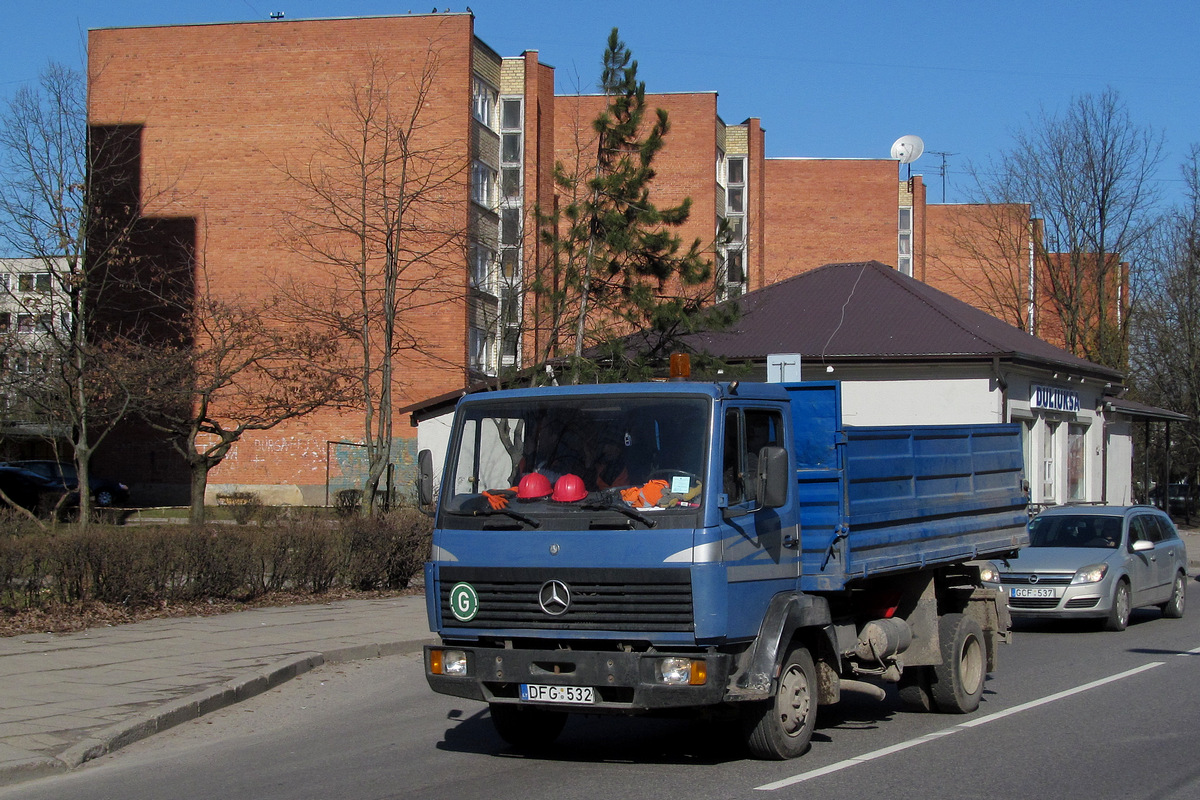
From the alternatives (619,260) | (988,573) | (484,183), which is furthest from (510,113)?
(988,573)

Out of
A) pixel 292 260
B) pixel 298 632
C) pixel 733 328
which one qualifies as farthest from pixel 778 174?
pixel 298 632

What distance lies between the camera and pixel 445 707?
10.0 meters

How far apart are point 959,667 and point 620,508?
380cm

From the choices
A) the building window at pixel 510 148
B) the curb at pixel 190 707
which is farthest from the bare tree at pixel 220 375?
the building window at pixel 510 148

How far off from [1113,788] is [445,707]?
541cm

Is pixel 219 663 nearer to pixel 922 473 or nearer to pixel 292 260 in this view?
pixel 922 473

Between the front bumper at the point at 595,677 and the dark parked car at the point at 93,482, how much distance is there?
1324 inches

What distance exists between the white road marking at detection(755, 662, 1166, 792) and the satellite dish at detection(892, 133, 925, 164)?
51.9 meters

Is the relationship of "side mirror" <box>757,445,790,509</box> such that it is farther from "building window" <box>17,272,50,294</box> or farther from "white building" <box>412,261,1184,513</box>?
"building window" <box>17,272,50,294</box>

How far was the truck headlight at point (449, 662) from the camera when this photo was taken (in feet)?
23.5

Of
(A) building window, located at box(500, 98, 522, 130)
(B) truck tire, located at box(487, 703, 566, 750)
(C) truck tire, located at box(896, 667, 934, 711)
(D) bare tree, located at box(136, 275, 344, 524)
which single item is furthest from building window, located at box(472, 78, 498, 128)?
(B) truck tire, located at box(487, 703, 566, 750)

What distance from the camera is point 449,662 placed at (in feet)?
23.7

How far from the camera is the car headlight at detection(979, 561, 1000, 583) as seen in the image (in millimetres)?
10047

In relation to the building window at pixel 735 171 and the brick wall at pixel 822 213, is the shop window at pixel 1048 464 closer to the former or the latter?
the building window at pixel 735 171
